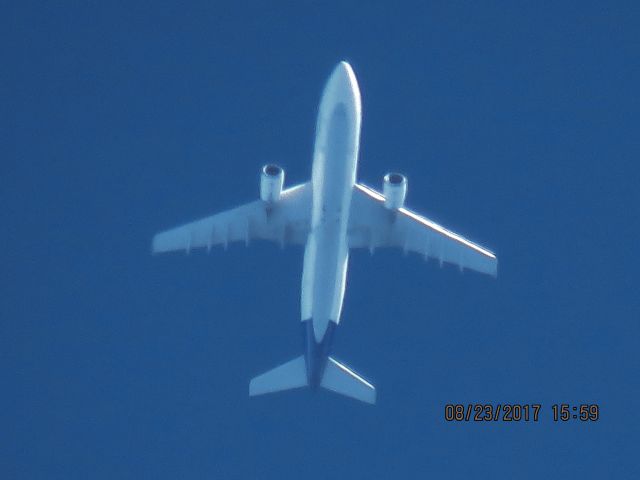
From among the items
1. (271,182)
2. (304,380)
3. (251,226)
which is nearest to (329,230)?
(271,182)

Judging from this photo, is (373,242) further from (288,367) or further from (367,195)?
(288,367)

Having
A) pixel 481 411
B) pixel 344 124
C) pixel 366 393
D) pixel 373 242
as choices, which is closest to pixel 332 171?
pixel 344 124

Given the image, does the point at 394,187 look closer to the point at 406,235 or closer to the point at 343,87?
the point at 406,235

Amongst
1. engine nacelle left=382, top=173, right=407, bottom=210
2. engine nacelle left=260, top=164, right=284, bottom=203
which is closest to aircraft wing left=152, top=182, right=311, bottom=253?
engine nacelle left=260, top=164, right=284, bottom=203

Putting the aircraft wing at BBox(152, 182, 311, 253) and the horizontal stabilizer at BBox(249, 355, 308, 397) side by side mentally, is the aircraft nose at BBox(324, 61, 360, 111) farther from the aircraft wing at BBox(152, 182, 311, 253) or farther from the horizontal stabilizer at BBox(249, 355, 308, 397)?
the horizontal stabilizer at BBox(249, 355, 308, 397)

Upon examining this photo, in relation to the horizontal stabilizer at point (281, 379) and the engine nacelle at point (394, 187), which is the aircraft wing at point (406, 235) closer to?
the engine nacelle at point (394, 187)

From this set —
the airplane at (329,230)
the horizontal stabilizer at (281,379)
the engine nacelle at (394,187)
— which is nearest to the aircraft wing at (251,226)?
the airplane at (329,230)
